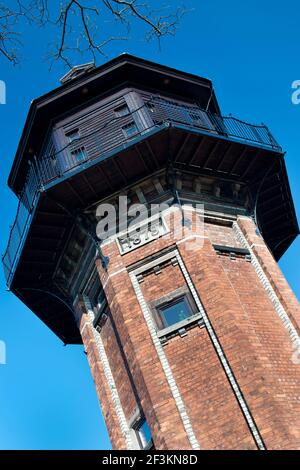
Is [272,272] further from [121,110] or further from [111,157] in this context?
[121,110]

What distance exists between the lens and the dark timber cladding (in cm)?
1261

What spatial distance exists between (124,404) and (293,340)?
3.74m

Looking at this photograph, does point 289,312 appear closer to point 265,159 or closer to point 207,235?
point 207,235

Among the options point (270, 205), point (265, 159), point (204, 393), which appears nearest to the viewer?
point (204, 393)

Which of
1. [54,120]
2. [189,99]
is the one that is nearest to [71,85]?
[54,120]

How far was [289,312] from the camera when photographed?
11.7 metres

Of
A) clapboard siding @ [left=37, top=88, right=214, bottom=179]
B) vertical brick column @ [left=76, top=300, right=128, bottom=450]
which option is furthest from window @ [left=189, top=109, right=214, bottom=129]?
vertical brick column @ [left=76, top=300, right=128, bottom=450]

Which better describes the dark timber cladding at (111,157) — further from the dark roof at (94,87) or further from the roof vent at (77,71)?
the roof vent at (77,71)

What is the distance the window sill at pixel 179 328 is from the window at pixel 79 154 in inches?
199

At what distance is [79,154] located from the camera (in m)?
14.2

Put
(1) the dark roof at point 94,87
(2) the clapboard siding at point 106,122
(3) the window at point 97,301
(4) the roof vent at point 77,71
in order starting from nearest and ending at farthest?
1. (3) the window at point 97,301
2. (2) the clapboard siding at point 106,122
3. (1) the dark roof at point 94,87
4. (4) the roof vent at point 77,71

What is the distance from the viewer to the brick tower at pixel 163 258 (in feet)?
33.3

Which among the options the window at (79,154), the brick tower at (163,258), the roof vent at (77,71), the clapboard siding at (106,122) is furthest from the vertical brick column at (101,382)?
the roof vent at (77,71)

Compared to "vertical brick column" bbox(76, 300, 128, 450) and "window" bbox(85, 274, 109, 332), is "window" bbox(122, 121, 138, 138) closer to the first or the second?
"window" bbox(85, 274, 109, 332)
